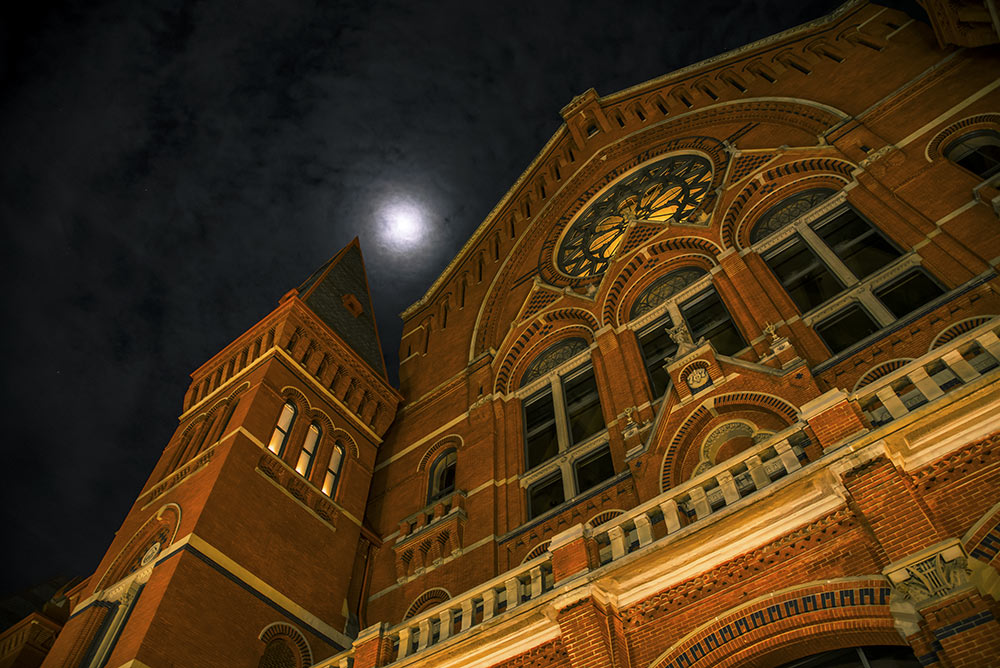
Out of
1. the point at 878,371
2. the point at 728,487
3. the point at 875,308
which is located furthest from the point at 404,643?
the point at 875,308

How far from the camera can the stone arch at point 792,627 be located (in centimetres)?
778

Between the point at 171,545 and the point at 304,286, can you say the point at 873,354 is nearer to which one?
the point at 171,545

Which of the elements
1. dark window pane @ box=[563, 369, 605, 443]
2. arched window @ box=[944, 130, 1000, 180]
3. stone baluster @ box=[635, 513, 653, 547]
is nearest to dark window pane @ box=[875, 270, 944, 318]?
arched window @ box=[944, 130, 1000, 180]

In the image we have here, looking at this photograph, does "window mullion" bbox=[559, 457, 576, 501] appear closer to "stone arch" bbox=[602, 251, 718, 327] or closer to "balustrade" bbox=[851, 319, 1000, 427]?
"stone arch" bbox=[602, 251, 718, 327]

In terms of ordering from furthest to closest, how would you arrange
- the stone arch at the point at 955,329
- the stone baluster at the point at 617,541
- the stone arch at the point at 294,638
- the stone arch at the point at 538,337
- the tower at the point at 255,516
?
1. the stone arch at the point at 538,337
2. the stone arch at the point at 294,638
3. the tower at the point at 255,516
4. the stone arch at the point at 955,329
5. the stone baluster at the point at 617,541

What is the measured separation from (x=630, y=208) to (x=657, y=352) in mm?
5834

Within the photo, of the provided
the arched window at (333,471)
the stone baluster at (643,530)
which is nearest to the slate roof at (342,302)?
the arched window at (333,471)

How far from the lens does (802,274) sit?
611 inches

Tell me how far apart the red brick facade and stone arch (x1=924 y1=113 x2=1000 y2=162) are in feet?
0.20

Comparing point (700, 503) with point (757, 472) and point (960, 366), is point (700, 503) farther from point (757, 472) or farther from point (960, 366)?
point (960, 366)

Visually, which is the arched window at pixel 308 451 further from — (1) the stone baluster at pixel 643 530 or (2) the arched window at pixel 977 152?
(2) the arched window at pixel 977 152

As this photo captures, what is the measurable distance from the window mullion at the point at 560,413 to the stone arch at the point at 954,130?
9019 millimetres

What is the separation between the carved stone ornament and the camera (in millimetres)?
7180

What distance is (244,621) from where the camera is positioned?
1379 centimetres
